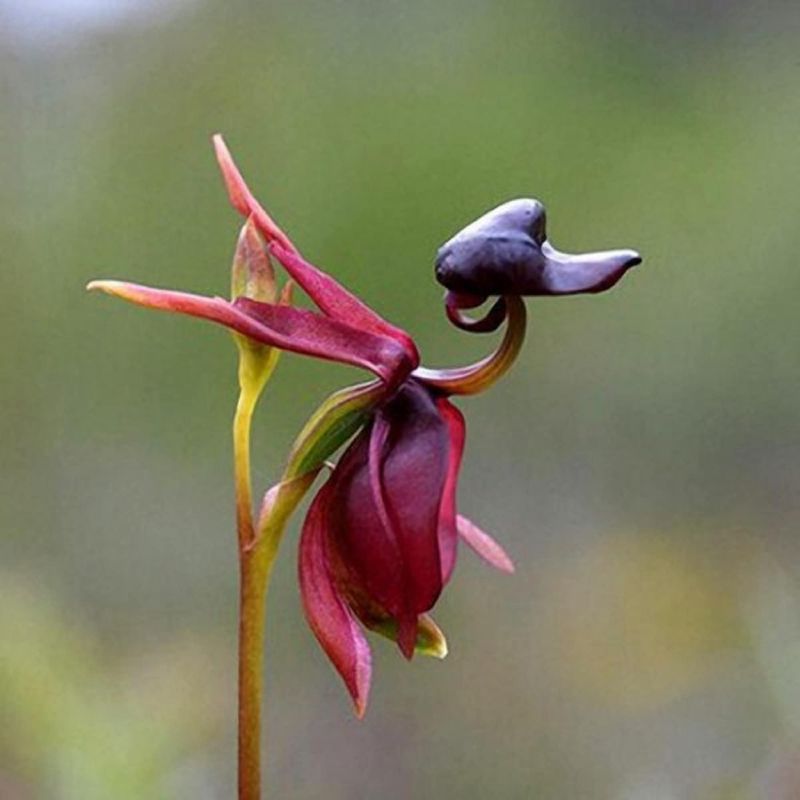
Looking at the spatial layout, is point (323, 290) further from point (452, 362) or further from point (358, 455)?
point (452, 362)

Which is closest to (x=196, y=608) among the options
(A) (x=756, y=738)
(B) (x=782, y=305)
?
(A) (x=756, y=738)

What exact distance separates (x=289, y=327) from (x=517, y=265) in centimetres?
8

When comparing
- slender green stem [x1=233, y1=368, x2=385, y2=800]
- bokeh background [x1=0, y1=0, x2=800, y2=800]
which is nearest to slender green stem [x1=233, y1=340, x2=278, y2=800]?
slender green stem [x1=233, y1=368, x2=385, y2=800]

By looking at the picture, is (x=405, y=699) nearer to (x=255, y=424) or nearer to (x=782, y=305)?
(x=255, y=424)

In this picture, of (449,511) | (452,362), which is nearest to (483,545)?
(449,511)

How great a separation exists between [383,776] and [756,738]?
0.38 metres

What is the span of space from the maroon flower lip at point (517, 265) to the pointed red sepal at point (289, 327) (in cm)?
4

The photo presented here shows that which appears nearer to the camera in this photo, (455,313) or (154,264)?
(455,313)

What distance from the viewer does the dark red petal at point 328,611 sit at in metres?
0.40

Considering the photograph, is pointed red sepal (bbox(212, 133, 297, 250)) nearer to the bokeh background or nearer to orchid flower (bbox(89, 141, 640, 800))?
orchid flower (bbox(89, 141, 640, 800))

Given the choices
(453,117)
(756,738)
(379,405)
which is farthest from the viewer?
(453,117)

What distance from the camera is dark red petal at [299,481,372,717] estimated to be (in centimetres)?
40

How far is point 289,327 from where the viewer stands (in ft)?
1.27

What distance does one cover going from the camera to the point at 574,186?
1.20 m
